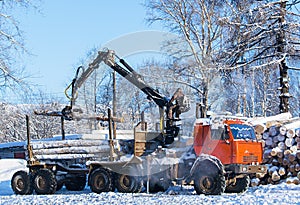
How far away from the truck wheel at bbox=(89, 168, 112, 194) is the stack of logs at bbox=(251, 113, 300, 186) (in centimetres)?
523

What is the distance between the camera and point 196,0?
30.0 meters

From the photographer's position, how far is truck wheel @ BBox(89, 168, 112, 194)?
17188mm

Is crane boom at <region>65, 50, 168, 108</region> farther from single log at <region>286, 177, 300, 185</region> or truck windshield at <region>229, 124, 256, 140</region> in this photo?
single log at <region>286, 177, 300, 185</region>

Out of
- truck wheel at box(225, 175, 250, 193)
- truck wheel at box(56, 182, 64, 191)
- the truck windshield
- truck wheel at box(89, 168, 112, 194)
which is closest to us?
the truck windshield

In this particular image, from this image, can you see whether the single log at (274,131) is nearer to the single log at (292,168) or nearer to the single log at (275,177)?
the single log at (292,168)

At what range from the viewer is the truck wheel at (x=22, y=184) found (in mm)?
18864

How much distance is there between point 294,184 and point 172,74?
14.8 meters

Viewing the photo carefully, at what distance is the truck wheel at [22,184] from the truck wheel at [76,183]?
4.92ft

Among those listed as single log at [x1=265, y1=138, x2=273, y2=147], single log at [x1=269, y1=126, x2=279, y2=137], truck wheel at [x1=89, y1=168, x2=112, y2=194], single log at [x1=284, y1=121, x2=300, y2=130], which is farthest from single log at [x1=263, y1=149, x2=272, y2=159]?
truck wheel at [x1=89, y1=168, x2=112, y2=194]

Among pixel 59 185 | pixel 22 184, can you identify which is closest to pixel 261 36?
pixel 59 185

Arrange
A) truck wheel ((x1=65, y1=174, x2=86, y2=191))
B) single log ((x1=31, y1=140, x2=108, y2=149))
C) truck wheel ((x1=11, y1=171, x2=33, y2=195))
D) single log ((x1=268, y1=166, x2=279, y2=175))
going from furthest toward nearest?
1. truck wheel ((x1=65, y1=174, x2=86, y2=191))
2. truck wheel ((x1=11, y1=171, x2=33, y2=195))
3. single log ((x1=31, y1=140, x2=108, y2=149))
4. single log ((x1=268, y1=166, x2=279, y2=175))

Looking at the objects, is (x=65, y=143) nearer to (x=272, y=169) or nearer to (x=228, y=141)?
(x=228, y=141)

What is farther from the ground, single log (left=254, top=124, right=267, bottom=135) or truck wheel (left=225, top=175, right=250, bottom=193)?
single log (left=254, top=124, right=267, bottom=135)

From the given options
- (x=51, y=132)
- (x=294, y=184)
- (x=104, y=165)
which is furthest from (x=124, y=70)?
(x=51, y=132)
